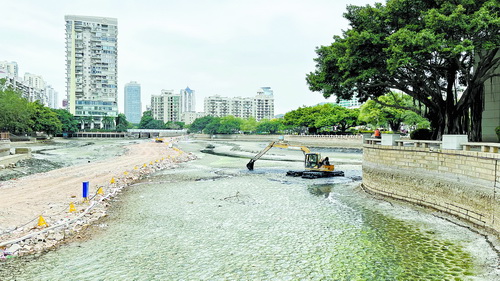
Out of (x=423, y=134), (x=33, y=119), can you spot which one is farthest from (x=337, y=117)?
(x=33, y=119)

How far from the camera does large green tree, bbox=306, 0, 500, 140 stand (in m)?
20.2

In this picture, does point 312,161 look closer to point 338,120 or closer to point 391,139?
point 391,139

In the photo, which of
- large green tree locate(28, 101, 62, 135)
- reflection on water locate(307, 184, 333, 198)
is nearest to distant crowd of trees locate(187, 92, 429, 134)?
reflection on water locate(307, 184, 333, 198)

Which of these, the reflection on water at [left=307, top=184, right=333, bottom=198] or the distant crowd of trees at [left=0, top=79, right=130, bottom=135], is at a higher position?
the distant crowd of trees at [left=0, top=79, right=130, bottom=135]

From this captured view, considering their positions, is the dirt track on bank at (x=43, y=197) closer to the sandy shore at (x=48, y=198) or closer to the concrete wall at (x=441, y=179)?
the sandy shore at (x=48, y=198)

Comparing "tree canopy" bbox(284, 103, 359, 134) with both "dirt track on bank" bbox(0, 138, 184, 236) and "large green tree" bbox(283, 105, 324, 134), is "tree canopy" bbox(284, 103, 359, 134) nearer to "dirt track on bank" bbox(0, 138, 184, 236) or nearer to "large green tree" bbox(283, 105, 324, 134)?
"large green tree" bbox(283, 105, 324, 134)

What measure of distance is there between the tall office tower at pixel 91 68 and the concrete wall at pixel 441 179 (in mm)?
166133

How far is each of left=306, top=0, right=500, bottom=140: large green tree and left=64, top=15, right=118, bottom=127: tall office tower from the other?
157677 mm

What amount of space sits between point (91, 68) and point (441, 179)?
591 ft

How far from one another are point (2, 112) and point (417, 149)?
3121 inches

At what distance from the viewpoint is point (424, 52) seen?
21656 millimetres

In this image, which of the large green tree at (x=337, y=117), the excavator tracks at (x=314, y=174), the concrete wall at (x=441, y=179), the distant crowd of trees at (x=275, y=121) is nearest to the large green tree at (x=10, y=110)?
the distant crowd of trees at (x=275, y=121)

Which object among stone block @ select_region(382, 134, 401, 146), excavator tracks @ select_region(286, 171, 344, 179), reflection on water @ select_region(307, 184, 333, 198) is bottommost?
reflection on water @ select_region(307, 184, 333, 198)

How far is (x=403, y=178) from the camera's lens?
2195cm
